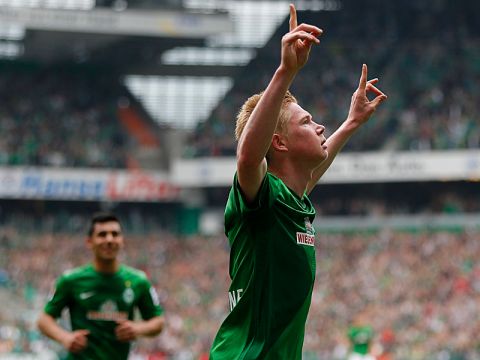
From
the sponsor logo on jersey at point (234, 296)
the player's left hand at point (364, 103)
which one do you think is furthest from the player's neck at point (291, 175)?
the player's left hand at point (364, 103)

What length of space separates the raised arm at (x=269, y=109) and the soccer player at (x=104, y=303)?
12.5 ft

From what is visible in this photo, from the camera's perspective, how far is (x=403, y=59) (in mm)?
39375

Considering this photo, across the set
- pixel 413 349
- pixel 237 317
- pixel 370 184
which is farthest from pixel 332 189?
pixel 237 317

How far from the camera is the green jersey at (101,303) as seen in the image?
25.4 ft

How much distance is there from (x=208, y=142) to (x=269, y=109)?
1386 inches

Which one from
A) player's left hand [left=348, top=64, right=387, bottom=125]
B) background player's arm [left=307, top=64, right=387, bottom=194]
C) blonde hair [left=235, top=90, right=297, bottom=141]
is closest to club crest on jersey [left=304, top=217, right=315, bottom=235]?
blonde hair [left=235, top=90, right=297, bottom=141]

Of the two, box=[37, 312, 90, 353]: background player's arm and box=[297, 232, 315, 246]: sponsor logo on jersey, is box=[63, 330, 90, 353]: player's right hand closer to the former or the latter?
box=[37, 312, 90, 353]: background player's arm

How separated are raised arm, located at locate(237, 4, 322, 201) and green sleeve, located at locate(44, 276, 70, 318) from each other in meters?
4.10

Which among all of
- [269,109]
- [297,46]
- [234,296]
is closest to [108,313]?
[234,296]

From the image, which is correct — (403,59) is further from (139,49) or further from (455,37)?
(139,49)

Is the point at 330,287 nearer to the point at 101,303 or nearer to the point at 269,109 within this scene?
the point at 101,303

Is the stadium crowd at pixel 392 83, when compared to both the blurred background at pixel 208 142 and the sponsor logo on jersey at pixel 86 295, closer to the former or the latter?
the blurred background at pixel 208 142

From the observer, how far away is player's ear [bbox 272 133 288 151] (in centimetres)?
435

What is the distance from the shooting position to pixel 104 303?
7.86 metres
